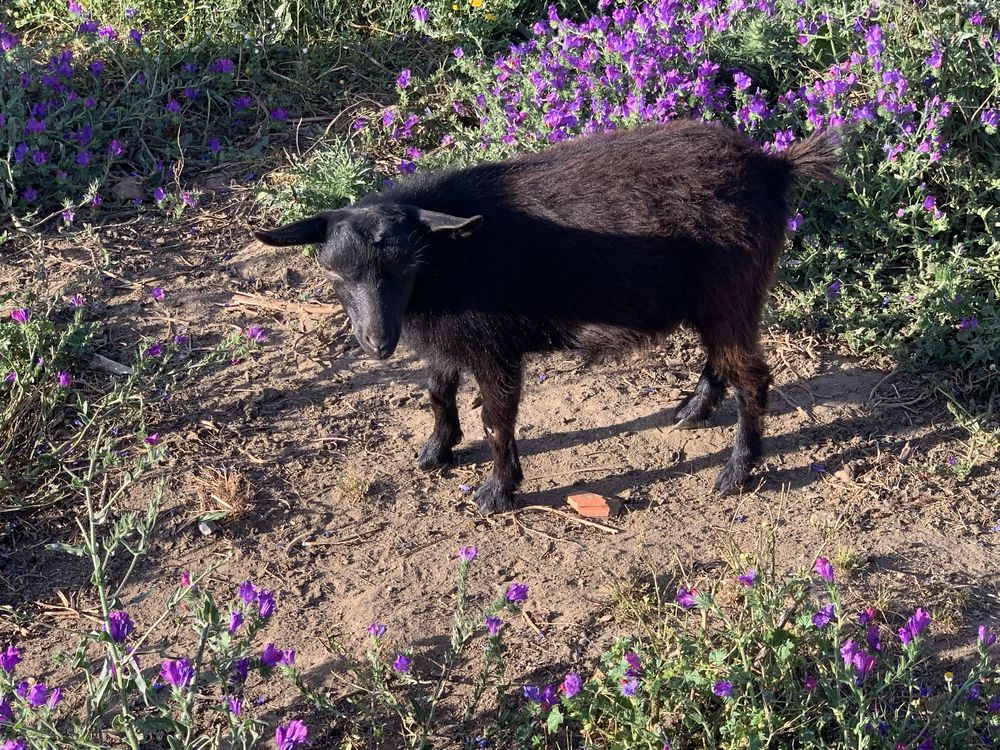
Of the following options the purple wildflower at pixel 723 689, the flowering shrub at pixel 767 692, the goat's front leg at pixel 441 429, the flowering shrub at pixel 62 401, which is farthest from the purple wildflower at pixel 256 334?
the purple wildflower at pixel 723 689

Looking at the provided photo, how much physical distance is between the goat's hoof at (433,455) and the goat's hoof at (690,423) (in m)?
1.15

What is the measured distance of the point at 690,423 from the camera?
5.27m

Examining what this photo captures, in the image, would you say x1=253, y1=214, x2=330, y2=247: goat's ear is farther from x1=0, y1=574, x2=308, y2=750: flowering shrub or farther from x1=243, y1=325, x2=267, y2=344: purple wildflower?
x1=0, y1=574, x2=308, y2=750: flowering shrub

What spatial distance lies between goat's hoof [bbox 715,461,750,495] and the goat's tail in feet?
4.35

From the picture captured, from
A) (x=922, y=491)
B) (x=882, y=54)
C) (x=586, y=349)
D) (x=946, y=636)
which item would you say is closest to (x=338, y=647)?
(x=586, y=349)

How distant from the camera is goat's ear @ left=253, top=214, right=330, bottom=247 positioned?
4.12 meters

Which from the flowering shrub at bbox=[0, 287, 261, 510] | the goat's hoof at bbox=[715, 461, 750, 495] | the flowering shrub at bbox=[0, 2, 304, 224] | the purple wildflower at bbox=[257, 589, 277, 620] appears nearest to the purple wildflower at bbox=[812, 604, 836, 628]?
the goat's hoof at bbox=[715, 461, 750, 495]

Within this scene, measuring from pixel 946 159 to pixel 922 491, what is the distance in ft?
6.22

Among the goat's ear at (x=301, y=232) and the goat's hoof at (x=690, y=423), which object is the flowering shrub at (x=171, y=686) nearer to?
the goat's ear at (x=301, y=232)

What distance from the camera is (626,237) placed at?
14.6 ft

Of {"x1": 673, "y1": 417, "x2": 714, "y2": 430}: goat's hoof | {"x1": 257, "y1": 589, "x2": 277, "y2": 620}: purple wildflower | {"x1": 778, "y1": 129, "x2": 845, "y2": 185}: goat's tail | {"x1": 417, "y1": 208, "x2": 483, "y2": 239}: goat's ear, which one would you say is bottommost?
{"x1": 673, "y1": 417, "x2": 714, "y2": 430}: goat's hoof

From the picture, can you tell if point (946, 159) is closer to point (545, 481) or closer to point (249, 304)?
point (545, 481)

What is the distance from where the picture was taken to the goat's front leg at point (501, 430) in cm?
458

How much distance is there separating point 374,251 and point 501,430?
104 centimetres
